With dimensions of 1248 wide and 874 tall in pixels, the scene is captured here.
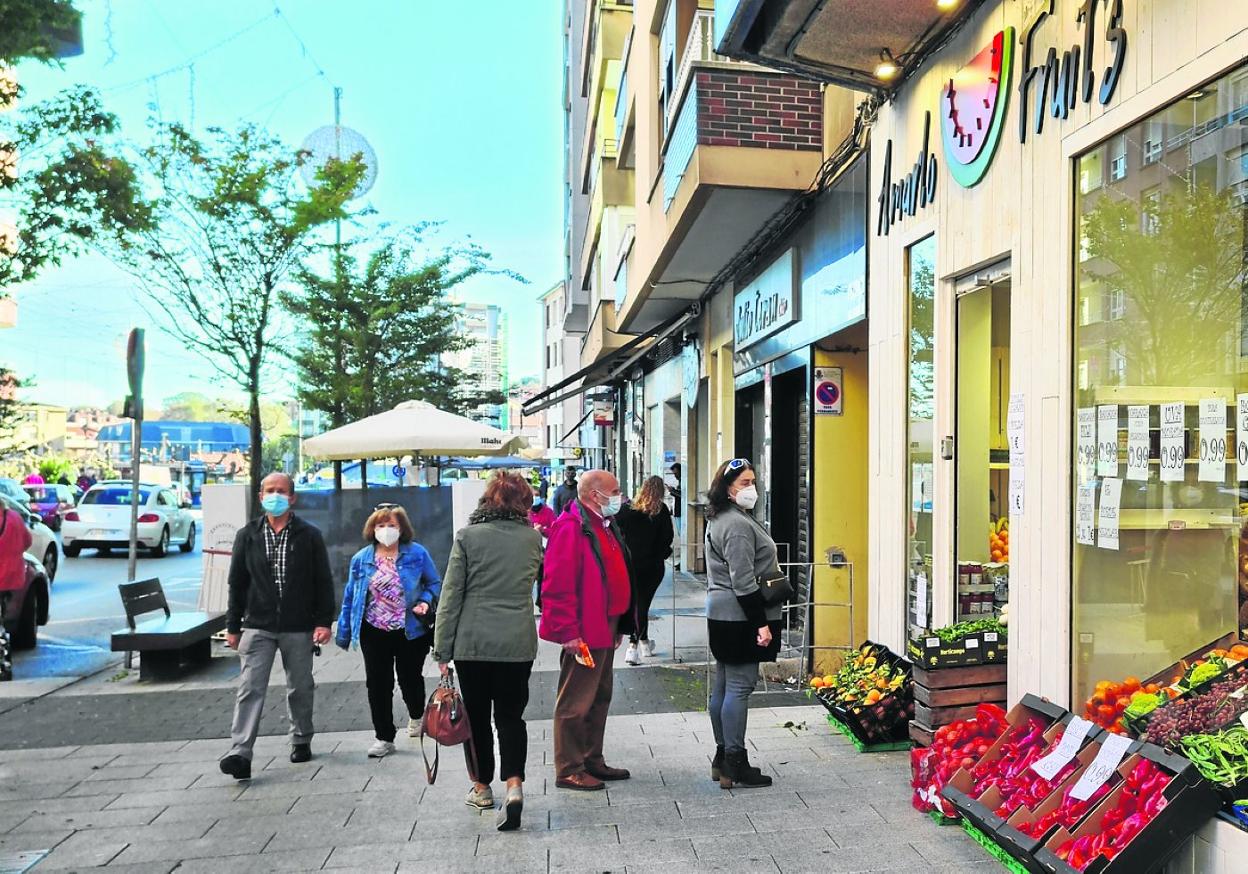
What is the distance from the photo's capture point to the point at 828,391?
338 inches

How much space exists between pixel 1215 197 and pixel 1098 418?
121cm

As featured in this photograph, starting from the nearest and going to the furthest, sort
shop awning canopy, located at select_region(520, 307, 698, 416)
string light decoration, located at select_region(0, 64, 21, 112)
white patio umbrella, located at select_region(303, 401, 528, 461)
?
string light decoration, located at select_region(0, 64, 21, 112), white patio umbrella, located at select_region(303, 401, 528, 461), shop awning canopy, located at select_region(520, 307, 698, 416)

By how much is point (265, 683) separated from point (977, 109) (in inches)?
217

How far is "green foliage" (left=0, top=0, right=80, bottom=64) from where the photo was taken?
8.04 metres

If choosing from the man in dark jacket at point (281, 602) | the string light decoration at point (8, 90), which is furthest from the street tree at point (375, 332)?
the man in dark jacket at point (281, 602)

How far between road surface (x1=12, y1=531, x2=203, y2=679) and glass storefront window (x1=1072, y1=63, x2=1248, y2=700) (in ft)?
28.8

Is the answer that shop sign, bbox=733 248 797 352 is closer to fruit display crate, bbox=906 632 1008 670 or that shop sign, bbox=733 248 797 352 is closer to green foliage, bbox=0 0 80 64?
fruit display crate, bbox=906 632 1008 670

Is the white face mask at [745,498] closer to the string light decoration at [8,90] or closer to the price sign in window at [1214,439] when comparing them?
the price sign in window at [1214,439]

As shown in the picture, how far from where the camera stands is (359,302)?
2077 cm

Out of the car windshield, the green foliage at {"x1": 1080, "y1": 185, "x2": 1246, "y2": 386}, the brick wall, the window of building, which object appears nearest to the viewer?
the window of building

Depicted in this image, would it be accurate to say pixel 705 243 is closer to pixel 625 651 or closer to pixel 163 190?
pixel 625 651

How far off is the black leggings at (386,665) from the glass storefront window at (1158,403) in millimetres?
4019

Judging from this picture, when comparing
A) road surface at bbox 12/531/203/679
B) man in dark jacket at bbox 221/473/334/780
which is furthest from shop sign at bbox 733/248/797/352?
road surface at bbox 12/531/203/679

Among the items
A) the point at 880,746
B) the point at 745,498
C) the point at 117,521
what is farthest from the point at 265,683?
the point at 117,521
